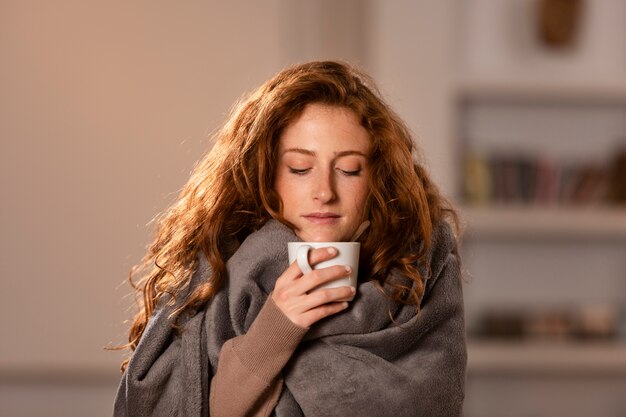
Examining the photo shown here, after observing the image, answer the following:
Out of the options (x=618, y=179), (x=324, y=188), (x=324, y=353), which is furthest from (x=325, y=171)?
(x=618, y=179)

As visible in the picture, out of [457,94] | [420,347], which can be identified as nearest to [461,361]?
[420,347]

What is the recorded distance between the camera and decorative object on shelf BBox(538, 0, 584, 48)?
12.3 ft

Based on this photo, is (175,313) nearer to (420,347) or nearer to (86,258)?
(420,347)

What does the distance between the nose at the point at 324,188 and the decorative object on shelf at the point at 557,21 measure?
8.98 ft

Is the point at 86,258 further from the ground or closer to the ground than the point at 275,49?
closer to the ground

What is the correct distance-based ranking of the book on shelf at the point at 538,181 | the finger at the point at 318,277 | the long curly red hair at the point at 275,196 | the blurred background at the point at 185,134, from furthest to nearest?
1. the book on shelf at the point at 538,181
2. the blurred background at the point at 185,134
3. the long curly red hair at the point at 275,196
4. the finger at the point at 318,277

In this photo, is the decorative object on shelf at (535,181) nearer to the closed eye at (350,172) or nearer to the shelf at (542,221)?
the shelf at (542,221)

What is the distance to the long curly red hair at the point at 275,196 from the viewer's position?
1276 mm

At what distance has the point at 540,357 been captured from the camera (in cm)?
370

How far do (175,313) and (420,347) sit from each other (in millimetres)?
325

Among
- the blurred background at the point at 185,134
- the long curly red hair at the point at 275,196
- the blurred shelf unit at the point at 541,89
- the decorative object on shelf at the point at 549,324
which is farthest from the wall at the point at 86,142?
the long curly red hair at the point at 275,196

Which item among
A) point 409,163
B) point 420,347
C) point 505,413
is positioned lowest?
point 505,413

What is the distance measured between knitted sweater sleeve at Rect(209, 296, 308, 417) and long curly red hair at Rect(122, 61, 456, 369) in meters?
0.10

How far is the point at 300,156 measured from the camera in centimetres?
126
